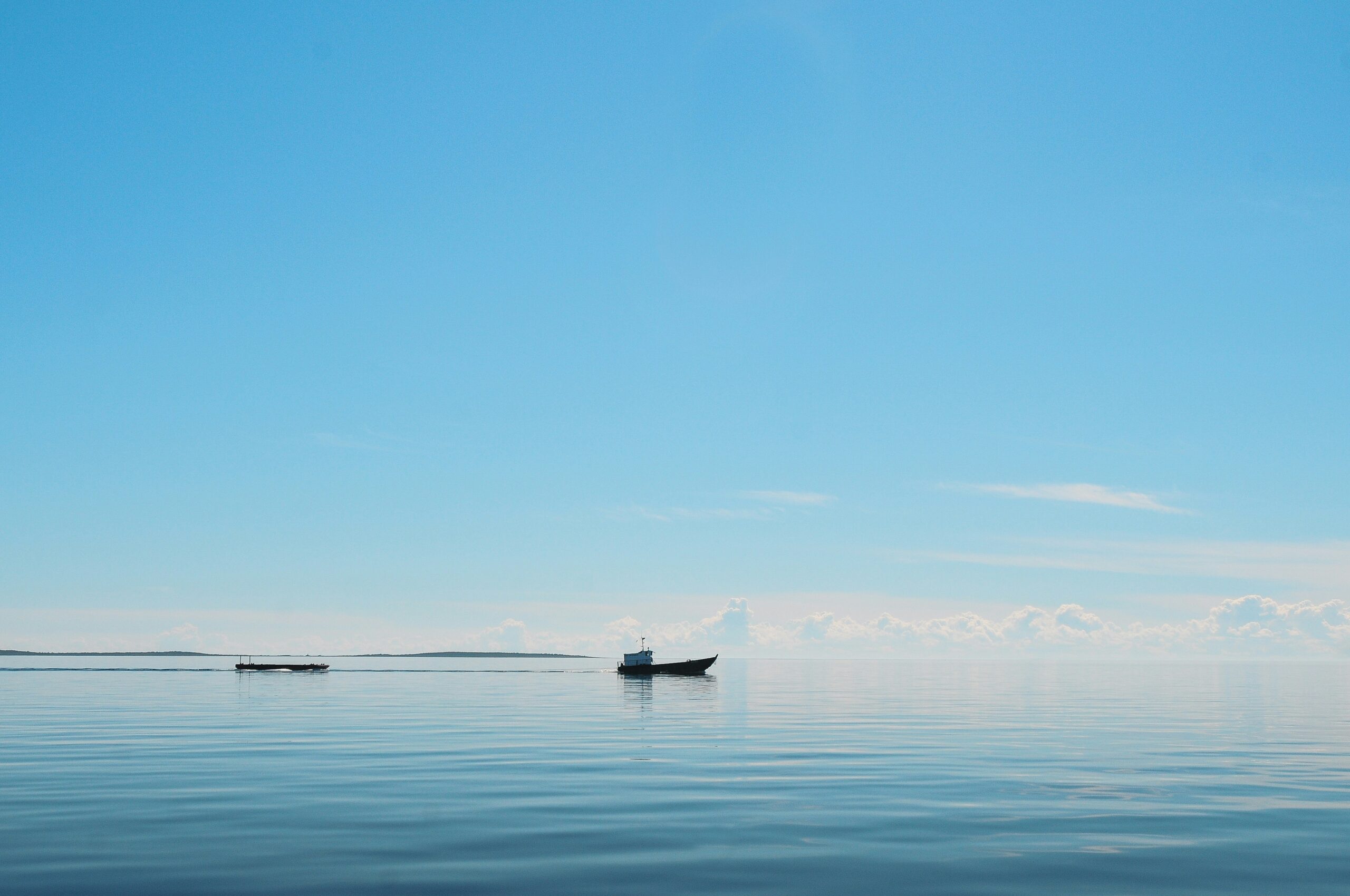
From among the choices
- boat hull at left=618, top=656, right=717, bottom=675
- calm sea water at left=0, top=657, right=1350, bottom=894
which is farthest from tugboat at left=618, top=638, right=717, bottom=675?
calm sea water at left=0, top=657, right=1350, bottom=894

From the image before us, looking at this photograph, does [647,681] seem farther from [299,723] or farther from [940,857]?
[940,857]

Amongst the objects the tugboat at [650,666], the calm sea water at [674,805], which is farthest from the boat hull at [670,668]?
the calm sea water at [674,805]

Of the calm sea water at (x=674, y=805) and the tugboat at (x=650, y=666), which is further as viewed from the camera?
the tugboat at (x=650, y=666)

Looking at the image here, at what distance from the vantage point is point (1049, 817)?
2702cm

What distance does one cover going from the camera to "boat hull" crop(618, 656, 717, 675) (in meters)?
160

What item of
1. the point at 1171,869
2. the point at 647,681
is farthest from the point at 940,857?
the point at 647,681

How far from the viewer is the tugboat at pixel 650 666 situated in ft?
525

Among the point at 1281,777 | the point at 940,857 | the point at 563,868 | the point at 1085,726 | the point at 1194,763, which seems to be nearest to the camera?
the point at 563,868

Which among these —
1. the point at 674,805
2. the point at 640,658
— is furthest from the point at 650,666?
the point at 674,805

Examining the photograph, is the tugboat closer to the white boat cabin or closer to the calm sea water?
the white boat cabin

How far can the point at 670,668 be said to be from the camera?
531 ft

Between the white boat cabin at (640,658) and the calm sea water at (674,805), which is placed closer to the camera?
the calm sea water at (674,805)

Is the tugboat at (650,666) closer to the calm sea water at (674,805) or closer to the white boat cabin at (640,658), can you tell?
the white boat cabin at (640,658)

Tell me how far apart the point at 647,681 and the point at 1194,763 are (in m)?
112
